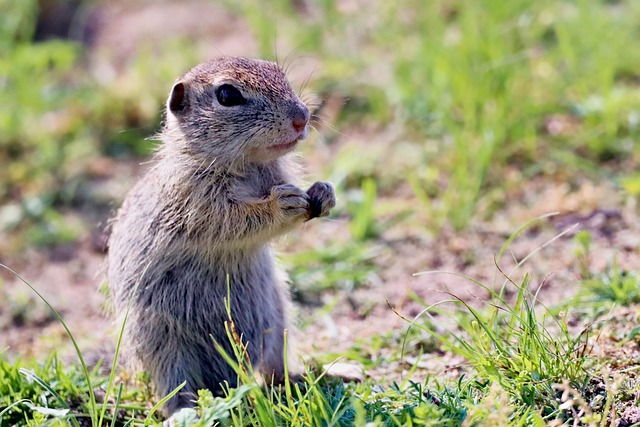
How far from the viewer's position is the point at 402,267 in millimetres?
4941

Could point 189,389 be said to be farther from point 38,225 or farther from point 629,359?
point 38,225

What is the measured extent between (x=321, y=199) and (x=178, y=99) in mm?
837

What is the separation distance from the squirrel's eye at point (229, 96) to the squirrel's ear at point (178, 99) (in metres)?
0.22

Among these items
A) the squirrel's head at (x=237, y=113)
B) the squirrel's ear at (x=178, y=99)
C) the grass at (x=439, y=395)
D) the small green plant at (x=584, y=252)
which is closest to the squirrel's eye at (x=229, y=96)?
the squirrel's head at (x=237, y=113)

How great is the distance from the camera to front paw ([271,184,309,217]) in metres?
3.44

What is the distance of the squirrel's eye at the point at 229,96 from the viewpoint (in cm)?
358

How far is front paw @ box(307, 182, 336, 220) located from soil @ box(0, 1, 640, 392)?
1.50 ft

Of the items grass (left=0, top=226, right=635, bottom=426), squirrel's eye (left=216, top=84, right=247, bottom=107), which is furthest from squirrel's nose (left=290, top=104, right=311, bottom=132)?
grass (left=0, top=226, right=635, bottom=426)

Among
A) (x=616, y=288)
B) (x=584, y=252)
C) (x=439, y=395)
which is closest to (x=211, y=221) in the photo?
(x=439, y=395)

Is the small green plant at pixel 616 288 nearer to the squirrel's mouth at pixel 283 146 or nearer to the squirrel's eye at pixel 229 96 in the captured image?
the squirrel's mouth at pixel 283 146

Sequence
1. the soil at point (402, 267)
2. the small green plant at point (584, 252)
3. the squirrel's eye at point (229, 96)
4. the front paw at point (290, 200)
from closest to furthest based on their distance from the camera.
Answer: the front paw at point (290, 200) → the squirrel's eye at point (229, 96) → the small green plant at point (584, 252) → the soil at point (402, 267)

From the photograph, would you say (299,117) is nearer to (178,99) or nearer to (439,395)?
(178,99)

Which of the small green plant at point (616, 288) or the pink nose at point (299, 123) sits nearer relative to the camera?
the pink nose at point (299, 123)

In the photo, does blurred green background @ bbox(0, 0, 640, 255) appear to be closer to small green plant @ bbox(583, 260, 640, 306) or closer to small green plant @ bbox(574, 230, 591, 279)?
small green plant @ bbox(574, 230, 591, 279)
